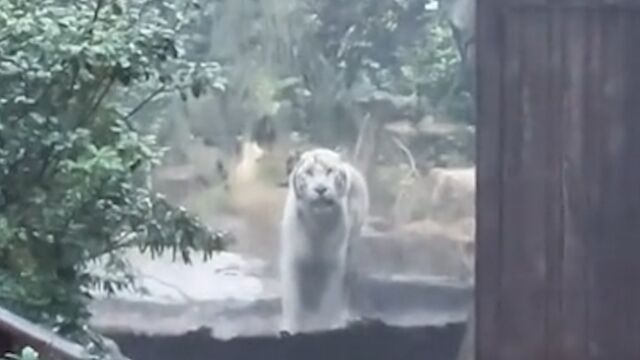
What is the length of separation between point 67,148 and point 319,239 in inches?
60.8

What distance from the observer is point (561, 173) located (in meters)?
5.13

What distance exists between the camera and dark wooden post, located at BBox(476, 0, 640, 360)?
5.05 m

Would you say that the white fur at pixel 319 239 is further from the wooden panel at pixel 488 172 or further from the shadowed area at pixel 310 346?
the wooden panel at pixel 488 172

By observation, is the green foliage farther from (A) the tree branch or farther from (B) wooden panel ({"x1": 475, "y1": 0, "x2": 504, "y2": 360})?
(B) wooden panel ({"x1": 475, "y1": 0, "x2": 504, "y2": 360})

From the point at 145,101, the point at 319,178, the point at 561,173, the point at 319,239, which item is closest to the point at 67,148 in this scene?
the point at 145,101

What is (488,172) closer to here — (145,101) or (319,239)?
(319,239)

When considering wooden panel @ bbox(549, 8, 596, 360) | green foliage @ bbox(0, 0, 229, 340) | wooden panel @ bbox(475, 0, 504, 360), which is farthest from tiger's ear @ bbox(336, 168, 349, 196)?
green foliage @ bbox(0, 0, 229, 340)

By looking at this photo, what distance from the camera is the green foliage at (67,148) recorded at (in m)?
4.11

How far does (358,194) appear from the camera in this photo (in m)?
5.42

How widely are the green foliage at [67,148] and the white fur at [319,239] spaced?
1103mm

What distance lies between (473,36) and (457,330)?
37.2 inches

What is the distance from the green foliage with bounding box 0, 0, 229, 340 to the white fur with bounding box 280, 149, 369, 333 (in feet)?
3.62

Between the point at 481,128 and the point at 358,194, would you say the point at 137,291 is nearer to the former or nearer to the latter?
the point at 358,194

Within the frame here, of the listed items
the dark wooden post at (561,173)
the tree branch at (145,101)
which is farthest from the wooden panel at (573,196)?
the tree branch at (145,101)
